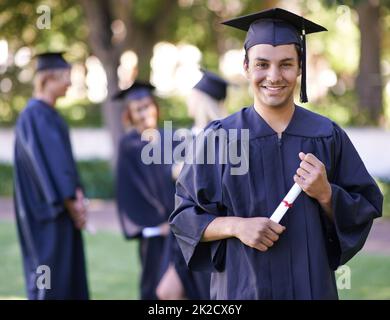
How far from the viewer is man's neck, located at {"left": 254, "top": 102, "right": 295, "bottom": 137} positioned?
322 cm

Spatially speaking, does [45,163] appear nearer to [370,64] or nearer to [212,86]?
[212,86]

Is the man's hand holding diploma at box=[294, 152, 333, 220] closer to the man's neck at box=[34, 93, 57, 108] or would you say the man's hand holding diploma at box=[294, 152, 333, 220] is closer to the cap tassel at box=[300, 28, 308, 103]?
the cap tassel at box=[300, 28, 308, 103]

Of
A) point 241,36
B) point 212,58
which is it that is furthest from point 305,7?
point 212,58

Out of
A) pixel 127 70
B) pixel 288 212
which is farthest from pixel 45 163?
pixel 127 70

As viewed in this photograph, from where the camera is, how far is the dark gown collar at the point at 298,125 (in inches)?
126

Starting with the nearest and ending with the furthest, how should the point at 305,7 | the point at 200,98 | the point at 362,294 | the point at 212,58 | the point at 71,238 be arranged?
the point at 200,98 < the point at 71,238 < the point at 362,294 < the point at 305,7 < the point at 212,58

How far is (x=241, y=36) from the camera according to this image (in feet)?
50.5

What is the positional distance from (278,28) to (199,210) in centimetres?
78

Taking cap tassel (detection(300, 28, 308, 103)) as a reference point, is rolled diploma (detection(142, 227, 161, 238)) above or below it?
below

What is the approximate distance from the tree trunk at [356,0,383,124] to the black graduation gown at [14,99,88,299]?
10.6 meters

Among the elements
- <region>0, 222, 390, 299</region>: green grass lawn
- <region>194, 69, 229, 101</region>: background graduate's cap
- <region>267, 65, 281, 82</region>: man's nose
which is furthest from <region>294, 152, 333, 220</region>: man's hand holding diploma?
<region>0, 222, 390, 299</region>: green grass lawn

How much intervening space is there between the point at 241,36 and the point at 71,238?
9855mm

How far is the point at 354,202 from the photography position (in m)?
3.17
